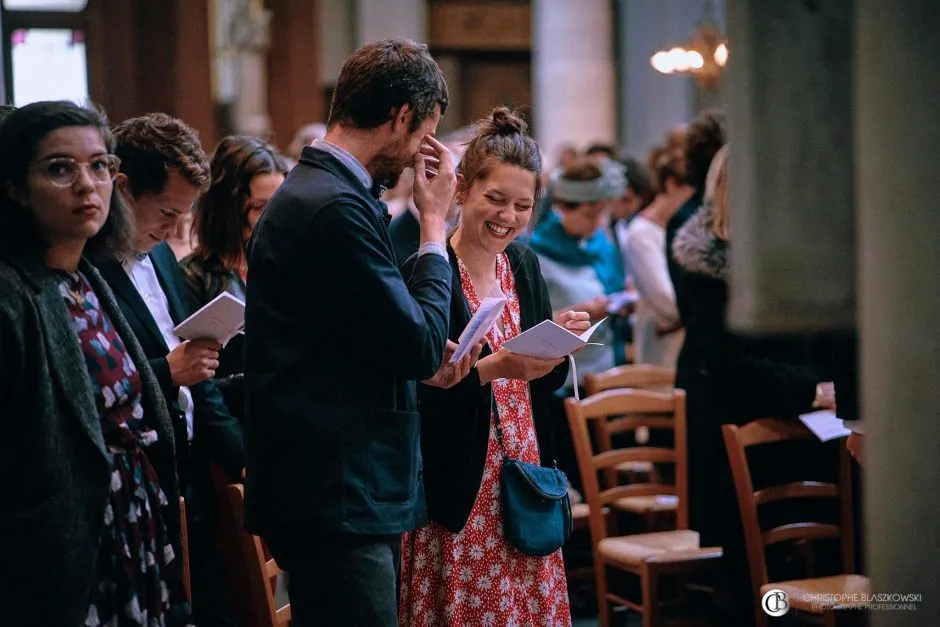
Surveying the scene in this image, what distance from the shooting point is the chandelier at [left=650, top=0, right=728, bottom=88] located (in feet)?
35.2

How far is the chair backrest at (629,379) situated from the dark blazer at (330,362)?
2.56 meters

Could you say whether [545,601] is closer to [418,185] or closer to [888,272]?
[418,185]

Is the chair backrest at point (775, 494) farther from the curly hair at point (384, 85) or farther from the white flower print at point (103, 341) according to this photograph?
the white flower print at point (103, 341)

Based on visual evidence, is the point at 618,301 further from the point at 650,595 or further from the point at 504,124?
the point at 504,124

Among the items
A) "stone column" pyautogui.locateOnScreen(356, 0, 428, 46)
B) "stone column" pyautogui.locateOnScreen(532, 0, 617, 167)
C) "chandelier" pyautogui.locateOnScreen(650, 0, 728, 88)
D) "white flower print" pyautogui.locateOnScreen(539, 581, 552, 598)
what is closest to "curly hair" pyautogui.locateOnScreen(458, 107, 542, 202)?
"white flower print" pyautogui.locateOnScreen(539, 581, 552, 598)

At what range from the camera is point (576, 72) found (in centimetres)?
1270

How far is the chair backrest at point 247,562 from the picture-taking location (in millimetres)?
2760

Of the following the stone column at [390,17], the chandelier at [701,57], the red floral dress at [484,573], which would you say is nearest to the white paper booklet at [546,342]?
the red floral dress at [484,573]

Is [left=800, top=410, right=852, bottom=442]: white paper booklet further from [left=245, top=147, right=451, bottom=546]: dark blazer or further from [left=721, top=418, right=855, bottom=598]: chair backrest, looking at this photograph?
[left=245, top=147, right=451, bottom=546]: dark blazer

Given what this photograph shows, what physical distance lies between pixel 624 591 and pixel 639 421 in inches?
27.0

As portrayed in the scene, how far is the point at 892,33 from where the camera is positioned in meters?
1.67

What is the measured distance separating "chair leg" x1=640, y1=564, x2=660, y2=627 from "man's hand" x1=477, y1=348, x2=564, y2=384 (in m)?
1.36

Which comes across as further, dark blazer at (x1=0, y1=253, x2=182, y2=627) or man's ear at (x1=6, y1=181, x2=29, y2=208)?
man's ear at (x1=6, y1=181, x2=29, y2=208)

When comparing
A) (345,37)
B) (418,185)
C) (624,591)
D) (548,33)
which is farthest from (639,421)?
(345,37)
